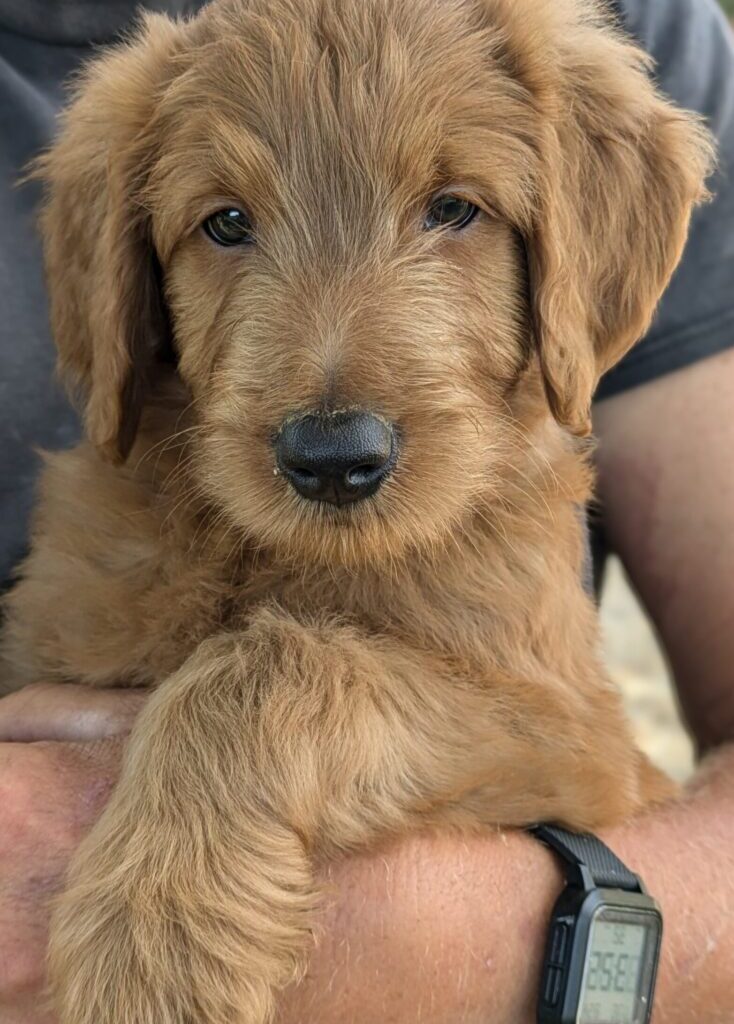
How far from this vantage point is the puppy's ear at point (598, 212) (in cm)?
216

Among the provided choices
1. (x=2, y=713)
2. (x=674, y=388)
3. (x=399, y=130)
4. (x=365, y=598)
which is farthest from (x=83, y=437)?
(x=674, y=388)

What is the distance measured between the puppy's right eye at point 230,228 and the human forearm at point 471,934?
116cm

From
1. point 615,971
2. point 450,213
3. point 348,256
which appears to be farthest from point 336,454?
point 615,971

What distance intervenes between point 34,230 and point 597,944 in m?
1.96

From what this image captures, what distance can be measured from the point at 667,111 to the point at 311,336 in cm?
101

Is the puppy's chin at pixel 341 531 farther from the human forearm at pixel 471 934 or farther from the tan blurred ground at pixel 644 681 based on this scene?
the tan blurred ground at pixel 644 681

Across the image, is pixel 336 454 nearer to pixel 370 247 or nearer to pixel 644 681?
pixel 370 247

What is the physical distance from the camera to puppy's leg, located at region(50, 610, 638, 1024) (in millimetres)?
1749

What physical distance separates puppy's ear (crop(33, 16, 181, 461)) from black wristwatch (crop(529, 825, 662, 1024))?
119 cm

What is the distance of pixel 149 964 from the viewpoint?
67.9 inches

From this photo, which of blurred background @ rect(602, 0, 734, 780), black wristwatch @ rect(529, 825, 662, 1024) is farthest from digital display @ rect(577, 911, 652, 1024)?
blurred background @ rect(602, 0, 734, 780)

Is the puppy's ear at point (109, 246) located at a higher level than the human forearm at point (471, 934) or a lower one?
higher

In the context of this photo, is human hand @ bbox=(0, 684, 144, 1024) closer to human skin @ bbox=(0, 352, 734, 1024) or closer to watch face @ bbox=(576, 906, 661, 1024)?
human skin @ bbox=(0, 352, 734, 1024)

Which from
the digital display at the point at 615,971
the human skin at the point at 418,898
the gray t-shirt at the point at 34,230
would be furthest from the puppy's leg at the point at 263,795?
the gray t-shirt at the point at 34,230
